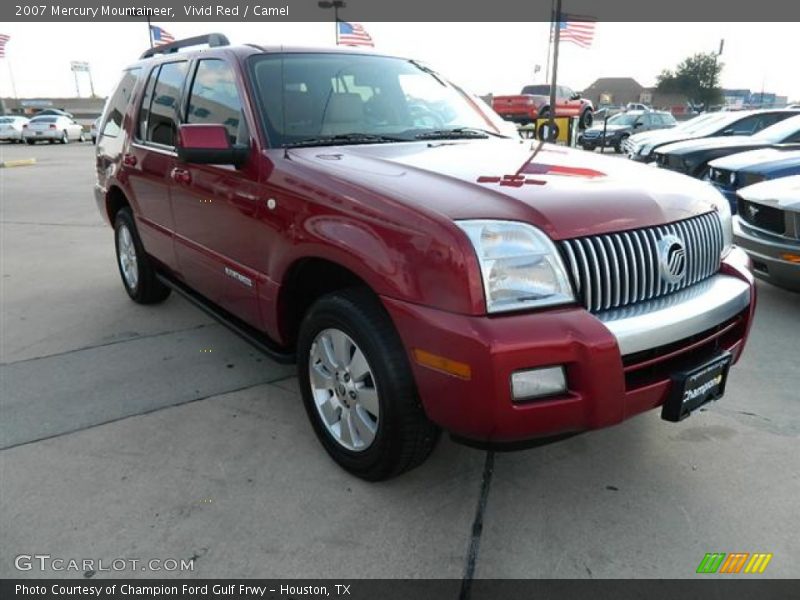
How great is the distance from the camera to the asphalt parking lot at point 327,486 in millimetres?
2232

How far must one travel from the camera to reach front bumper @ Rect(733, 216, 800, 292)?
4371mm

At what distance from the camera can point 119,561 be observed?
2.20 meters

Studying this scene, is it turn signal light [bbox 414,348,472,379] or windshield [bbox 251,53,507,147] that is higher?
windshield [bbox 251,53,507,147]

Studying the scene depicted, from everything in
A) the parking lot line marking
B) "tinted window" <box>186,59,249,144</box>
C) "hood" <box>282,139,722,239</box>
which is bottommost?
the parking lot line marking

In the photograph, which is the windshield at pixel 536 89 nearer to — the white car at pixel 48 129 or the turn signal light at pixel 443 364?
the white car at pixel 48 129

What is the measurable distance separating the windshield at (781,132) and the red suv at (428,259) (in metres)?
6.28

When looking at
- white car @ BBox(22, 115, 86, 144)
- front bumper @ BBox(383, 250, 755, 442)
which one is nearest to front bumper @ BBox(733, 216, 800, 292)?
front bumper @ BBox(383, 250, 755, 442)

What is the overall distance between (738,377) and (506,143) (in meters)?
1.96

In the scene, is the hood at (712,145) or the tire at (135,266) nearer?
the tire at (135,266)

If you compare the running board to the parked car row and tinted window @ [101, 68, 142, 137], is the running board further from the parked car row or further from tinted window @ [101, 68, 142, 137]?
the parked car row

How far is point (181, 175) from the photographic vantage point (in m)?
3.59

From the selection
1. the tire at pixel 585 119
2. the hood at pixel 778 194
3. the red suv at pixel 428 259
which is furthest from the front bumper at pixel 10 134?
the hood at pixel 778 194

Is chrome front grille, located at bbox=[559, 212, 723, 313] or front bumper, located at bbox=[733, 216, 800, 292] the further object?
front bumper, located at bbox=[733, 216, 800, 292]
